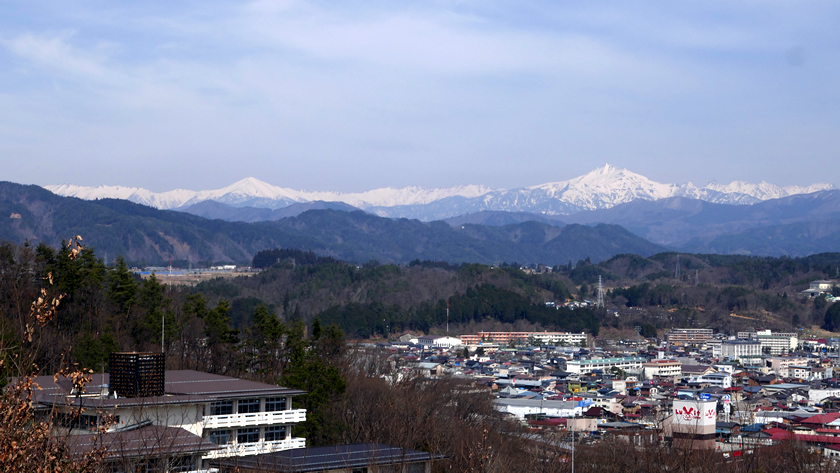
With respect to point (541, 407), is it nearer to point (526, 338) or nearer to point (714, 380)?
point (714, 380)

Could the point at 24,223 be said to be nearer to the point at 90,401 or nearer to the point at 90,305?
the point at 90,305

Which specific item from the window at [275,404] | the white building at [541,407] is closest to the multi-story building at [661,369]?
the white building at [541,407]

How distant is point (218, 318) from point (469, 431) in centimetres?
965

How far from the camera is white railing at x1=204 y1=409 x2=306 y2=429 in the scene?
51.2ft

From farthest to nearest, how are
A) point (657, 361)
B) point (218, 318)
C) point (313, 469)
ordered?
point (657, 361) < point (218, 318) < point (313, 469)

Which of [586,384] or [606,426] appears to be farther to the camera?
[586,384]

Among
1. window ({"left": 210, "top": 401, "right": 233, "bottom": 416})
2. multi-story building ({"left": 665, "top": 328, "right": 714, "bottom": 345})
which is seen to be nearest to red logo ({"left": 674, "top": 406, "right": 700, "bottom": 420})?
window ({"left": 210, "top": 401, "right": 233, "bottom": 416})

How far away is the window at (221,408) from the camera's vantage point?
628 inches

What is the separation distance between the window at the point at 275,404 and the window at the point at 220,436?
38.2 inches

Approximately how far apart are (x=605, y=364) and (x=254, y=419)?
49.8m

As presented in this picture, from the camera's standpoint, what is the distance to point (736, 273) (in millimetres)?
128750

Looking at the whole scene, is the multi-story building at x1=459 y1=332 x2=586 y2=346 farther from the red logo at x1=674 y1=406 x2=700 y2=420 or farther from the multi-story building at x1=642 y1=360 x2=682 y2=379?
the red logo at x1=674 y1=406 x2=700 y2=420

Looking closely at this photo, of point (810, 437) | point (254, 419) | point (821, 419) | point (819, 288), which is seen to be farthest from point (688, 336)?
point (254, 419)

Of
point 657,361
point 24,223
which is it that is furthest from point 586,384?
point 24,223
